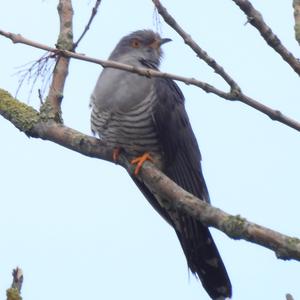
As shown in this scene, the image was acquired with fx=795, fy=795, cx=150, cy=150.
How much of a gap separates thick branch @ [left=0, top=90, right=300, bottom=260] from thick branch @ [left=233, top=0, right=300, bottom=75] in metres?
0.62

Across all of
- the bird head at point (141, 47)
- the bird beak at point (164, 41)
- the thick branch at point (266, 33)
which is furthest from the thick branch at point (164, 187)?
the bird beak at point (164, 41)

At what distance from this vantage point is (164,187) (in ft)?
11.6

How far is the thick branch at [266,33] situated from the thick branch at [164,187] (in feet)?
2.03

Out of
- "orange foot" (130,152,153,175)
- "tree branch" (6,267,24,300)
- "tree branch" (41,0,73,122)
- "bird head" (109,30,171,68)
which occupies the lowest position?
"tree branch" (6,267,24,300)

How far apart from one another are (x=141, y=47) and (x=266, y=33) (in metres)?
3.13

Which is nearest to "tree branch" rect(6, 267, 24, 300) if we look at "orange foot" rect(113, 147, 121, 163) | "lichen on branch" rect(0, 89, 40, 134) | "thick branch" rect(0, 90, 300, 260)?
"thick branch" rect(0, 90, 300, 260)

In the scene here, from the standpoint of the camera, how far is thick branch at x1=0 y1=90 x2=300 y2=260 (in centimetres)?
283

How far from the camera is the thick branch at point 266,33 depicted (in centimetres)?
261

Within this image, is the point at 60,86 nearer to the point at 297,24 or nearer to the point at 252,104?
the point at 297,24

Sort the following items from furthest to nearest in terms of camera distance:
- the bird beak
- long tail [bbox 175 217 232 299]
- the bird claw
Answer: the bird beak
the bird claw
long tail [bbox 175 217 232 299]

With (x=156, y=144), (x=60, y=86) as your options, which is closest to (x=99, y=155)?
(x=60, y=86)

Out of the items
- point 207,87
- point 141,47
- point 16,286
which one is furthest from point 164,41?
point 16,286

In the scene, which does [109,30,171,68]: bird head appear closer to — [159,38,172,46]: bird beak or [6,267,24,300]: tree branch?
[159,38,172,46]: bird beak

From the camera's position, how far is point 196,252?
15.3 ft
